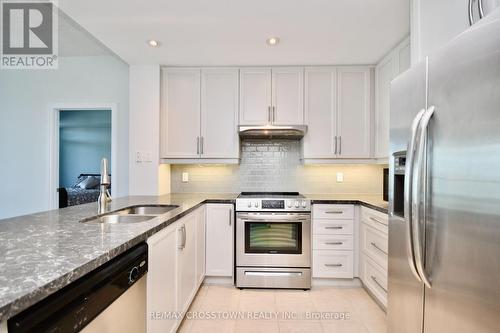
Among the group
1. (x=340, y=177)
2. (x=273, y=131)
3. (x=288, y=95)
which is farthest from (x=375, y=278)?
(x=288, y=95)

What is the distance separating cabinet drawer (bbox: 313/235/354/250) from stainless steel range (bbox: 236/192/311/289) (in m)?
0.11

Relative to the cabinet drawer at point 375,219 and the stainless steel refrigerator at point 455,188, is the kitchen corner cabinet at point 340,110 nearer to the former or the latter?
the cabinet drawer at point 375,219

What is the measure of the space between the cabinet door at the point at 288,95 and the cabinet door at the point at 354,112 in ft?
1.49

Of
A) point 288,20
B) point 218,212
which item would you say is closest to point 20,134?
point 218,212

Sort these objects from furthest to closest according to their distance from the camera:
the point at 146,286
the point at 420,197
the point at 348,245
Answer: the point at 348,245
the point at 146,286
the point at 420,197

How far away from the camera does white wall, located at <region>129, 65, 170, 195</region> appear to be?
3086 mm

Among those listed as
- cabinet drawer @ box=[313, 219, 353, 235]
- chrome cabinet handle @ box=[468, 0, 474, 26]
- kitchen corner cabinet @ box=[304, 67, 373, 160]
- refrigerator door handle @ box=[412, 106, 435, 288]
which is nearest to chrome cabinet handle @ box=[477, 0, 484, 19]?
chrome cabinet handle @ box=[468, 0, 474, 26]

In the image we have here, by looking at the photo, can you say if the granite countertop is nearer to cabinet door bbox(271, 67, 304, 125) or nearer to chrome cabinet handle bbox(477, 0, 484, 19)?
chrome cabinet handle bbox(477, 0, 484, 19)

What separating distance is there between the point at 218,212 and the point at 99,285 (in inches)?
75.6

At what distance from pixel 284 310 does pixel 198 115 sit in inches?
86.6

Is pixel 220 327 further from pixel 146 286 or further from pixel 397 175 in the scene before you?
pixel 397 175

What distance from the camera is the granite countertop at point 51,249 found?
68 cm

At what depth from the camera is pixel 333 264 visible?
9.25ft

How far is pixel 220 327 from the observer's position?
83.1 inches
